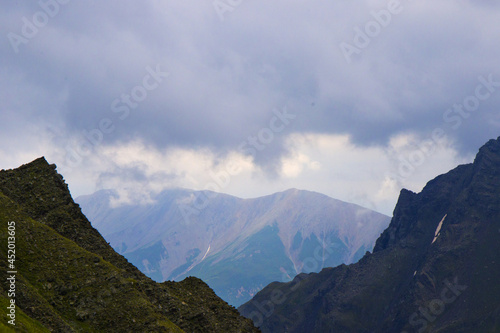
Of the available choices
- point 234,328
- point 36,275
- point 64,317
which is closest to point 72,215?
point 36,275

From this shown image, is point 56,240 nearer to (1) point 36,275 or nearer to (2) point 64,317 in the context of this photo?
(1) point 36,275

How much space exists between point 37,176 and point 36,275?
26.3 m

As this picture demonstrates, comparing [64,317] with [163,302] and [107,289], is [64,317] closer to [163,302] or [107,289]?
[107,289]

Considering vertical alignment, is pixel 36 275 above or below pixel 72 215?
below

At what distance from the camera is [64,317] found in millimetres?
58625

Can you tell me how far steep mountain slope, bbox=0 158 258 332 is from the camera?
5806cm

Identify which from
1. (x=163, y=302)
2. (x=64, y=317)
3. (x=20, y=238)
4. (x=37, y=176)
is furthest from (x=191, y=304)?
(x=37, y=176)

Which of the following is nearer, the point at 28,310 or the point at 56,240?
the point at 28,310

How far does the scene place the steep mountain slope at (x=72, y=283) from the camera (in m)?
58.1

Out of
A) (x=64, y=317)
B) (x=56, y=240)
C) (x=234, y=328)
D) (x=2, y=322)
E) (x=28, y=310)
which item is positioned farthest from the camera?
(x=234, y=328)

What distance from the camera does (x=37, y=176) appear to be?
8150 cm

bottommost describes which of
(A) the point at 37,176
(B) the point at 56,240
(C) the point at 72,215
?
(B) the point at 56,240

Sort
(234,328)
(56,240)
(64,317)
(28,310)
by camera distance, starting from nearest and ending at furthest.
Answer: (28,310) → (64,317) → (56,240) → (234,328)

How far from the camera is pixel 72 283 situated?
→ 63031 mm
